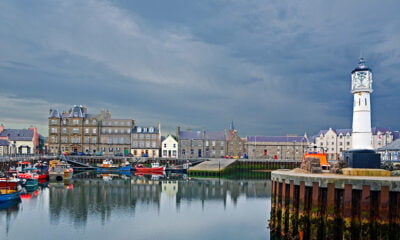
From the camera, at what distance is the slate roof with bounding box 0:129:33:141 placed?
8950cm

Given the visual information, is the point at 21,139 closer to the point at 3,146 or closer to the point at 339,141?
the point at 3,146

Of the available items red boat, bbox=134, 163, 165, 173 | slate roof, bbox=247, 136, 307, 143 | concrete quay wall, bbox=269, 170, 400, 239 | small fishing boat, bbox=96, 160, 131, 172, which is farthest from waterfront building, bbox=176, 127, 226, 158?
concrete quay wall, bbox=269, 170, 400, 239

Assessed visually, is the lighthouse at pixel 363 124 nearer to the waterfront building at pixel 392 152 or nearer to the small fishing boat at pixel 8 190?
the small fishing boat at pixel 8 190

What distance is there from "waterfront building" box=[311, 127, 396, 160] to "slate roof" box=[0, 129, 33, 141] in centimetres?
6594

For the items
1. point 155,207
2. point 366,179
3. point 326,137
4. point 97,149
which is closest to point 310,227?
point 366,179

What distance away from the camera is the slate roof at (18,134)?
294 feet

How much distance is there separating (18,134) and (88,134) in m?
15.5

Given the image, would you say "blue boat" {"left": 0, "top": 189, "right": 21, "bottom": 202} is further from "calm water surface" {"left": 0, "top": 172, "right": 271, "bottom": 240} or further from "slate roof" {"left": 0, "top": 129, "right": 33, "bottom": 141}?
"slate roof" {"left": 0, "top": 129, "right": 33, "bottom": 141}

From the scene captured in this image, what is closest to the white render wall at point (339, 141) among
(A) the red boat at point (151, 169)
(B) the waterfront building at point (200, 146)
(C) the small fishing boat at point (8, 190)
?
(B) the waterfront building at point (200, 146)

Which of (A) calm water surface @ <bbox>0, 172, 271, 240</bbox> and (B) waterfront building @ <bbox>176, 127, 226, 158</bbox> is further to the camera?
(B) waterfront building @ <bbox>176, 127, 226, 158</bbox>

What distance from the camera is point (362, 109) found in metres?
25.4

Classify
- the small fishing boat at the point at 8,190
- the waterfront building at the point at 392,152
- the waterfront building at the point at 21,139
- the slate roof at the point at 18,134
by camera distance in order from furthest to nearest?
the slate roof at the point at 18,134, the waterfront building at the point at 21,139, the waterfront building at the point at 392,152, the small fishing boat at the point at 8,190

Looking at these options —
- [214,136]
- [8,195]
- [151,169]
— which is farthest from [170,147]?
[8,195]

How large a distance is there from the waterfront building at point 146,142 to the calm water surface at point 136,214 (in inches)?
1740
